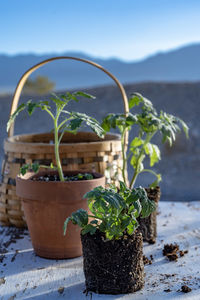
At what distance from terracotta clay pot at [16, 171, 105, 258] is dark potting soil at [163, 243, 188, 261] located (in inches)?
16.1

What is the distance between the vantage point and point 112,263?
54.9 inches

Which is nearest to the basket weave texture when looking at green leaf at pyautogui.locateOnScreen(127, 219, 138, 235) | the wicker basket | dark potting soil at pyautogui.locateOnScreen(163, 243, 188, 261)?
the wicker basket

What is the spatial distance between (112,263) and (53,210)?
44 centimetres

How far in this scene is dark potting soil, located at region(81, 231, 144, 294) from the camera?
1393 mm

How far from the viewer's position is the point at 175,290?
146 cm

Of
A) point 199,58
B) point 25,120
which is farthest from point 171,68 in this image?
point 25,120

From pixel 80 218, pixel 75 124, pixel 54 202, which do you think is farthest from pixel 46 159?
pixel 80 218

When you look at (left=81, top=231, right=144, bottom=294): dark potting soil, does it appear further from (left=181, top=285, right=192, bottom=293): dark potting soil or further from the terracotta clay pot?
the terracotta clay pot

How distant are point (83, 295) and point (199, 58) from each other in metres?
81.4

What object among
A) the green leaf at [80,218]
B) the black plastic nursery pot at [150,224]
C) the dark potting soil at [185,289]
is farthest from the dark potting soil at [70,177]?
the dark potting soil at [185,289]

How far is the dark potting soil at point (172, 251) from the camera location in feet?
5.86

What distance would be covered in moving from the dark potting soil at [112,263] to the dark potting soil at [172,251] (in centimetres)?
38

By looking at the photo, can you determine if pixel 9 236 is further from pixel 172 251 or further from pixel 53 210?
pixel 172 251

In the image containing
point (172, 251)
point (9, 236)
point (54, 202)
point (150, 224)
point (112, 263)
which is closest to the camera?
point (112, 263)
